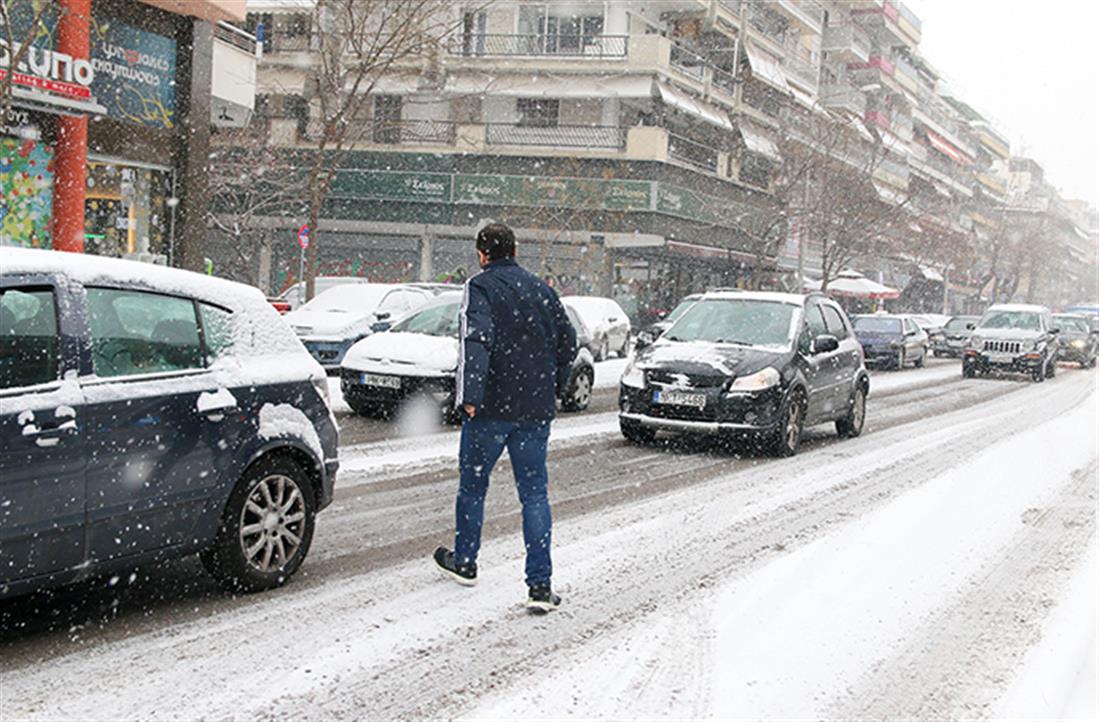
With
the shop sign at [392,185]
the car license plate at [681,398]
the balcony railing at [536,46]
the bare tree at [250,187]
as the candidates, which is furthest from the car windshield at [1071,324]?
the car license plate at [681,398]

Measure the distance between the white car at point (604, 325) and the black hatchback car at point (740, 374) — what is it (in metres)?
11.2

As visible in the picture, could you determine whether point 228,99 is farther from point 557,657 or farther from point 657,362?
point 557,657

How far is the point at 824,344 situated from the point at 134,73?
13998 mm

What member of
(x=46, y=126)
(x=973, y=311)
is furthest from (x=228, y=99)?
(x=973, y=311)

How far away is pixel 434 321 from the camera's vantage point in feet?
43.0

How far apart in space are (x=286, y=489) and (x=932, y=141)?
276ft

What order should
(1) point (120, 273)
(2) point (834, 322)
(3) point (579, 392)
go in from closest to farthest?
(1) point (120, 273)
(2) point (834, 322)
(3) point (579, 392)

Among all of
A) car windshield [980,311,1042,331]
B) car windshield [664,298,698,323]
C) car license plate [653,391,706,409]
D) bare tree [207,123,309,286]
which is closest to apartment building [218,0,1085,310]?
bare tree [207,123,309,286]

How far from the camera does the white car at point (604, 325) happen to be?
78.9 ft

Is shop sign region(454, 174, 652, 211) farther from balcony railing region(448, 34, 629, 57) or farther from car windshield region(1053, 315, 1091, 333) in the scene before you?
car windshield region(1053, 315, 1091, 333)

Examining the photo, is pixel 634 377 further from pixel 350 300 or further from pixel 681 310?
pixel 350 300

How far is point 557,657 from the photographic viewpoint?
4.62 m

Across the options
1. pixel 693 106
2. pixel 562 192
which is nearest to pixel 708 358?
pixel 562 192

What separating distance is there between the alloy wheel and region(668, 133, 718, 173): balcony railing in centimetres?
3459
